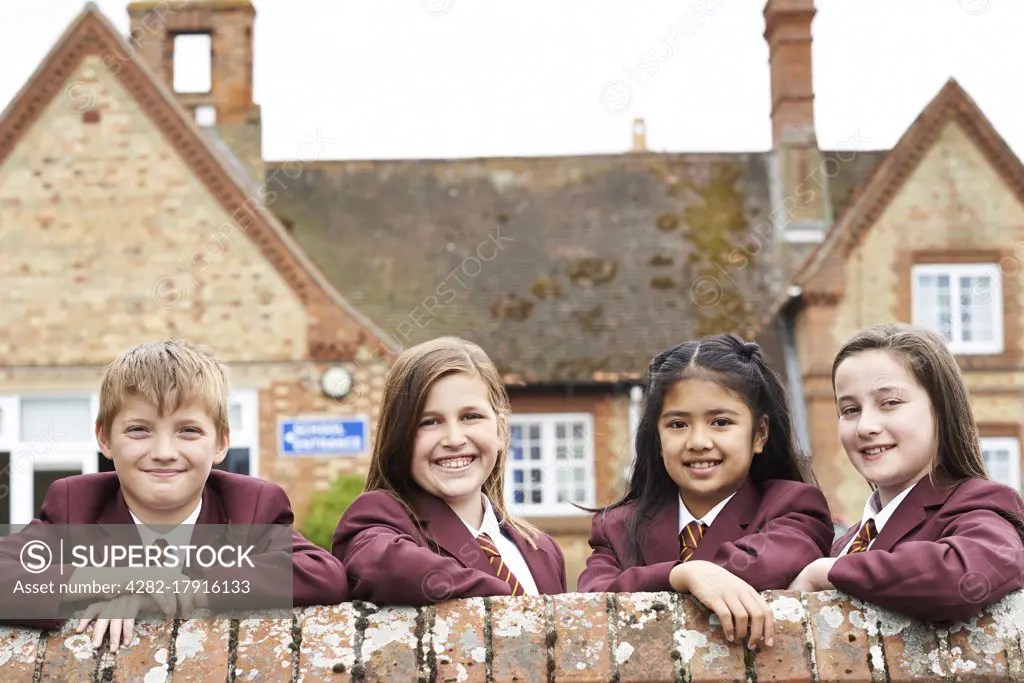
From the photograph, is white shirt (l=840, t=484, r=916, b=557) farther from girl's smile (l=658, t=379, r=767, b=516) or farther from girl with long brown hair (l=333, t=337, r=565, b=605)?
girl with long brown hair (l=333, t=337, r=565, b=605)

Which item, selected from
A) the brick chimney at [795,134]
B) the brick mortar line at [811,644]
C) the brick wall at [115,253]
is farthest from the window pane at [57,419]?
the brick mortar line at [811,644]

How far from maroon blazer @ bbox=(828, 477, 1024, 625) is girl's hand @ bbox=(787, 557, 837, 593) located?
0.49ft

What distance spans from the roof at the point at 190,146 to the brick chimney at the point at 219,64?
166 inches

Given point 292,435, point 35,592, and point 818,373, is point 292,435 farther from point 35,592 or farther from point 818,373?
point 35,592

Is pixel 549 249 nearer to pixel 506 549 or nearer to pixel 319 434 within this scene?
pixel 319 434

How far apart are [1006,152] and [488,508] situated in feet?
60.3

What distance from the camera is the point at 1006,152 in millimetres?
20141

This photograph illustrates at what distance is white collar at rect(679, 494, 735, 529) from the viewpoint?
11.4 feet

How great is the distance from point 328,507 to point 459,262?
6.09 m

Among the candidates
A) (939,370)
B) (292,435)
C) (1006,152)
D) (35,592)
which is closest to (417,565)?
(35,592)

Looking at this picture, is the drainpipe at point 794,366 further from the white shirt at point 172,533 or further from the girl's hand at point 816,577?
the white shirt at point 172,533

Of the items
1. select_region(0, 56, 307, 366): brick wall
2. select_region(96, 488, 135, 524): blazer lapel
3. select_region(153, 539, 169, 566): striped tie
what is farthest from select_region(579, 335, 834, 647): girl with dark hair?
select_region(0, 56, 307, 366): brick wall

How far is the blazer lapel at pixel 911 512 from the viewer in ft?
10.3

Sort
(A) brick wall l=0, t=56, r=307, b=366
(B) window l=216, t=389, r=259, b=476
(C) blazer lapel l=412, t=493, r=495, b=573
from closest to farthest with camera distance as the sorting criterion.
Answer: (C) blazer lapel l=412, t=493, r=495, b=573, (B) window l=216, t=389, r=259, b=476, (A) brick wall l=0, t=56, r=307, b=366
